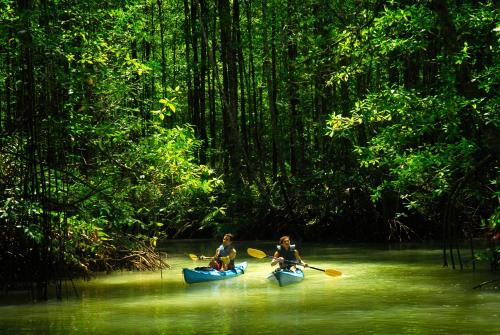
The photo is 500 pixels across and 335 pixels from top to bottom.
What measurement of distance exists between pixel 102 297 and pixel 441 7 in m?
7.77

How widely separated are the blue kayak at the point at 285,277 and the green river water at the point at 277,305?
0.20 metres

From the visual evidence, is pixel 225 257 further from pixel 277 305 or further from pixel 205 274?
pixel 277 305

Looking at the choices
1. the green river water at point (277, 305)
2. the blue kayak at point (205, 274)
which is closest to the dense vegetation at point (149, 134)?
the green river water at point (277, 305)

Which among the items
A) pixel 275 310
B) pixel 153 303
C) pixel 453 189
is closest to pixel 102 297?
pixel 153 303

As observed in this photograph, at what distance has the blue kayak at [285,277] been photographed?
15922 mm

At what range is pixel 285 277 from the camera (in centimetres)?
1600

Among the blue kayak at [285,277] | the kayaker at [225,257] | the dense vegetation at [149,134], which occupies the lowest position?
the blue kayak at [285,277]

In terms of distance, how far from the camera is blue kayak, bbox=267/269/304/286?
15922mm

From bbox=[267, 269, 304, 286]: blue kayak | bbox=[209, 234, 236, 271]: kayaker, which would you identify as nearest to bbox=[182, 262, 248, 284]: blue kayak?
bbox=[209, 234, 236, 271]: kayaker

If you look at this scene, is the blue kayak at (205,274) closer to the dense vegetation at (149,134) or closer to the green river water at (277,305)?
the green river water at (277,305)

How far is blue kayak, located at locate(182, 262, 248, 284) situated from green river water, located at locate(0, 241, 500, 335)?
0.81ft

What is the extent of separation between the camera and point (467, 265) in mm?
17328

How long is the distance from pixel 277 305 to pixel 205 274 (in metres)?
3.89

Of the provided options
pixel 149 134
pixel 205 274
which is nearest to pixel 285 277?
pixel 205 274
